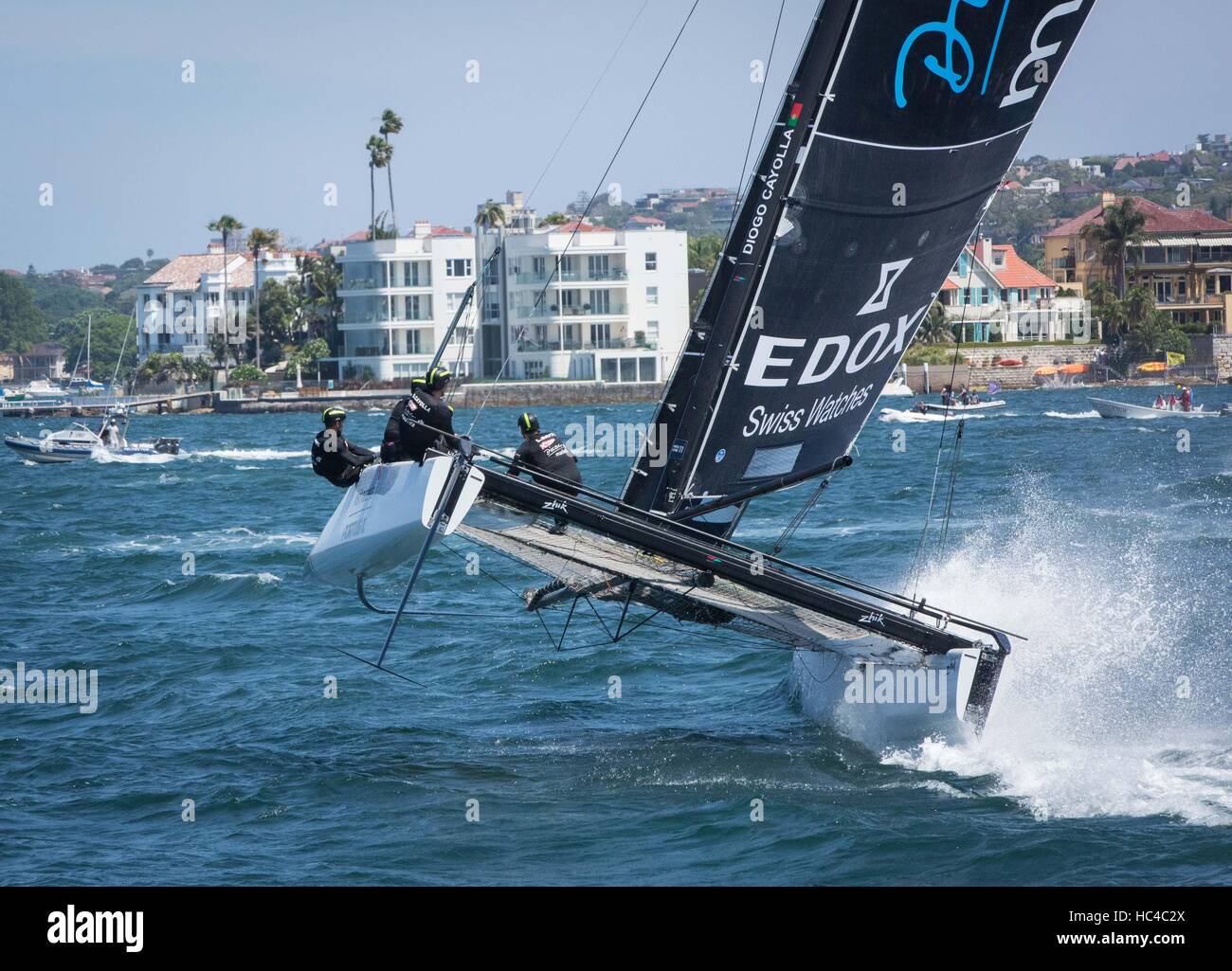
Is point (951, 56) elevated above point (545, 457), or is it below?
above

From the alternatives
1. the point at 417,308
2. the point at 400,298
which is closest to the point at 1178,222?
the point at 417,308

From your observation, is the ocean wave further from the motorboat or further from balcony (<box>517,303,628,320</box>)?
balcony (<box>517,303,628,320</box>)

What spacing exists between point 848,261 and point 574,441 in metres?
46.1

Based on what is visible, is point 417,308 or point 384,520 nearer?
point 384,520

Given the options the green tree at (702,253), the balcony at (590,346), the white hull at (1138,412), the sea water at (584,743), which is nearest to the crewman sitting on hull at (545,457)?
the sea water at (584,743)

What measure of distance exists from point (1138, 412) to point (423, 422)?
52.9m

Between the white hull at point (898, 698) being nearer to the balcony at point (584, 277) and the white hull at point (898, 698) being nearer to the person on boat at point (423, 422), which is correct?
the person on boat at point (423, 422)

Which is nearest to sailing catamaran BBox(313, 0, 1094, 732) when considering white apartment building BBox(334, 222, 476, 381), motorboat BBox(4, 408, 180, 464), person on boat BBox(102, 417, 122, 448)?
motorboat BBox(4, 408, 180, 464)

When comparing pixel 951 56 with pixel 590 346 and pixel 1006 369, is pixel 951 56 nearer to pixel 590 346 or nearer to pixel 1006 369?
pixel 590 346

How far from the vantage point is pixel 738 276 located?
34.4 ft

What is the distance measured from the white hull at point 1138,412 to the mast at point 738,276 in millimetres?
51119

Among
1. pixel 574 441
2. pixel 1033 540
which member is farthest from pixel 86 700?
pixel 574 441

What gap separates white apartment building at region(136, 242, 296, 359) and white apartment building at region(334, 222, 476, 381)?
72.9 ft
